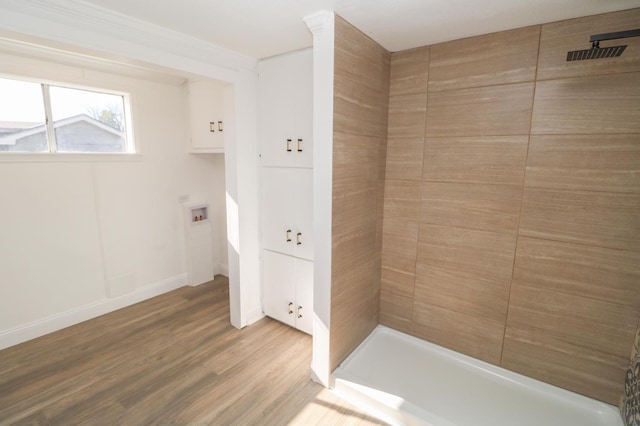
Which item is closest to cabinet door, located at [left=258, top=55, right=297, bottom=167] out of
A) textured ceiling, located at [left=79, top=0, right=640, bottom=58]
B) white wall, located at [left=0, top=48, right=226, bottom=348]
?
textured ceiling, located at [left=79, top=0, right=640, bottom=58]

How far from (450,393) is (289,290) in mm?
1468

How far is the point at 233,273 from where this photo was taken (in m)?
2.81

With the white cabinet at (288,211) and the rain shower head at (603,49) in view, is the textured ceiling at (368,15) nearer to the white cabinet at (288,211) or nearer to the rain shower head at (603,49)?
the rain shower head at (603,49)

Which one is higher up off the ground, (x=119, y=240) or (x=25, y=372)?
(x=119, y=240)

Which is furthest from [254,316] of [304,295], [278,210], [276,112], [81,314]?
[276,112]

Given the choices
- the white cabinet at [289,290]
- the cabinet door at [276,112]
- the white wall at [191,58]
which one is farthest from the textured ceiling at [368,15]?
the white cabinet at [289,290]

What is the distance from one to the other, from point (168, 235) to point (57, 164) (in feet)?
4.11

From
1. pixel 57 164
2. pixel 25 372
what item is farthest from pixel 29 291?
pixel 57 164

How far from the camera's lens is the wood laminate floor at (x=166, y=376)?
74.7 inches

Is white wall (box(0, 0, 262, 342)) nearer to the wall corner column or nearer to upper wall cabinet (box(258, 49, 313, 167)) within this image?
upper wall cabinet (box(258, 49, 313, 167))

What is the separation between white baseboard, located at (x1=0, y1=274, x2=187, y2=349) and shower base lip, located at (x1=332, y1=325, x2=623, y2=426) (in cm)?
240

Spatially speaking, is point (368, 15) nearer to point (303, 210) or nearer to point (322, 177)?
point (322, 177)

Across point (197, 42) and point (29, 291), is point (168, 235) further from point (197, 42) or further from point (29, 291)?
point (197, 42)

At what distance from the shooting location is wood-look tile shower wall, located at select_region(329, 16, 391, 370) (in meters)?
1.96
